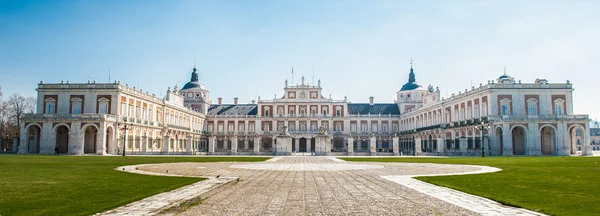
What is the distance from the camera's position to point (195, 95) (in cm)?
8956

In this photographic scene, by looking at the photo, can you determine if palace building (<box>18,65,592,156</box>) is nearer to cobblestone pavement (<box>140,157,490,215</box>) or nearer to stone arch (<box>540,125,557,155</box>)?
stone arch (<box>540,125,557,155</box>)

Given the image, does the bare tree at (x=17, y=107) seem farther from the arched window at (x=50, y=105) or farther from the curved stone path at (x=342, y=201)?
the curved stone path at (x=342, y=201)

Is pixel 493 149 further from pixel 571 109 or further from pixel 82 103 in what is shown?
pixel 82 103

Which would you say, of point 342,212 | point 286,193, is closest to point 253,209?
point 342,212

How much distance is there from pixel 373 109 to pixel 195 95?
34.0m

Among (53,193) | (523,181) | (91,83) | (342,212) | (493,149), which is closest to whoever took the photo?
(342,212)

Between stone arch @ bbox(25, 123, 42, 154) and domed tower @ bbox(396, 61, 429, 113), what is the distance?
60810 millimetres

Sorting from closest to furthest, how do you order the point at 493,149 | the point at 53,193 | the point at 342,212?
1. the point at 342,212
2. the point at 53,193
3. the point at 493,149

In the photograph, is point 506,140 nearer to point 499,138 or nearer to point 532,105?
point 499,138

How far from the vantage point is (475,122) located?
5412cm

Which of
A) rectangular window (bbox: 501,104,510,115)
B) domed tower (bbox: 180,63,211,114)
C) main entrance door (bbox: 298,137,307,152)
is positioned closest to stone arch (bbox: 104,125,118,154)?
domed tower (bbox: 180,63,211,114)

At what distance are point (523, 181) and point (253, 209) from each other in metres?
9.45

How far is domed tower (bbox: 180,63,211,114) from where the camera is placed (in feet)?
290

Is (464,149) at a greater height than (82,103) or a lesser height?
lesser
